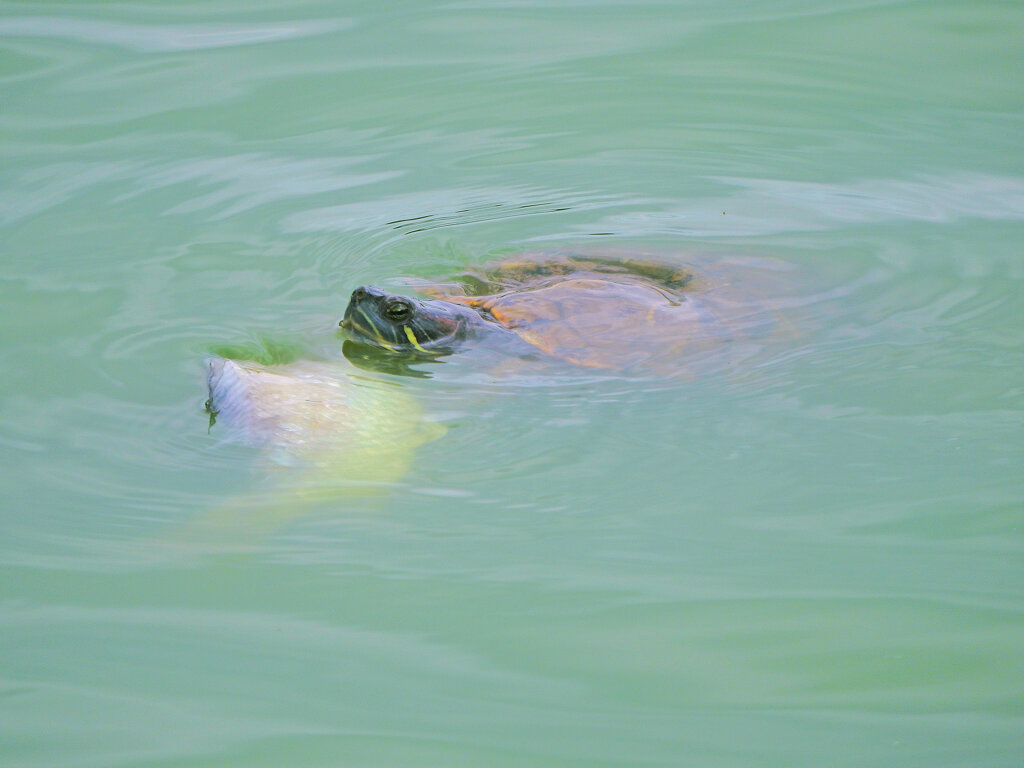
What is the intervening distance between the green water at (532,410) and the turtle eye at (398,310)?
203 millimetres

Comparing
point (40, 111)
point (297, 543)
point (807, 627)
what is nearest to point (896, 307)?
point (807, 627)

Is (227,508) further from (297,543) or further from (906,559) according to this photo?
(906,559)

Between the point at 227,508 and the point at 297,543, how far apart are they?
235 millimetres

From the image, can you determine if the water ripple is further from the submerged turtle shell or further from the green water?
the submerged turtle shell

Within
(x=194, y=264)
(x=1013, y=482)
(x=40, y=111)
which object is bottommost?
(x=1013, y=482)

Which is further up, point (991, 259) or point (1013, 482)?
point (991, 259)

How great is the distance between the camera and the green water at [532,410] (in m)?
1.78

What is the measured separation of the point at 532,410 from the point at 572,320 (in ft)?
1.69

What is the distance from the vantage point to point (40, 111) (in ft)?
16.4

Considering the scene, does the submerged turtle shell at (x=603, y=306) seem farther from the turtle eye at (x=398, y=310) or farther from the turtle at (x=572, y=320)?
the turtle eye at (x=398, y=310)

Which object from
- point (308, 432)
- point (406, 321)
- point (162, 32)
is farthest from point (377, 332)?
point (162, 32)

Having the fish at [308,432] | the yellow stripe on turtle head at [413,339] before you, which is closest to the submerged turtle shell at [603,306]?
the yellow stripe on turtle head at [413,339]

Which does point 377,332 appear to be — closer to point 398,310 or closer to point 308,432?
point 398,310

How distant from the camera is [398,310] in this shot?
313cm
